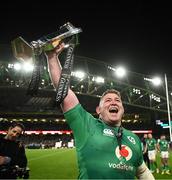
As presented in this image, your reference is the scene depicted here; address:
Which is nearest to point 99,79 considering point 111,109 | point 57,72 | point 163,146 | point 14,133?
point 163,146

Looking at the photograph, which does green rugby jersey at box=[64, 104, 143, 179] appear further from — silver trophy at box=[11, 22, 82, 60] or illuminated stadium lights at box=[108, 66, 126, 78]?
illuminated stadium lights at box=[108, 66, 126, 78]

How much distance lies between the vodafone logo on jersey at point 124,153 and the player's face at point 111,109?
0.35m

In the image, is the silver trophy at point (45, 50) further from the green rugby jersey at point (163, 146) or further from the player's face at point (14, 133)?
the green rugby jersey at point (163, 146)

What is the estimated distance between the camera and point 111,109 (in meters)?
3.54

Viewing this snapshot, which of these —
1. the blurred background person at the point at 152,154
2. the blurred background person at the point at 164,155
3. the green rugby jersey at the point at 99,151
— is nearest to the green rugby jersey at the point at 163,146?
the blurred background person at the point at 164,155

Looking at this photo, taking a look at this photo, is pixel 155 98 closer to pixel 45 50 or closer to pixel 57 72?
pixel 57 72

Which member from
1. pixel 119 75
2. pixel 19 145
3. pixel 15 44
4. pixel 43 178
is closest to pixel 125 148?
pixel 15 44

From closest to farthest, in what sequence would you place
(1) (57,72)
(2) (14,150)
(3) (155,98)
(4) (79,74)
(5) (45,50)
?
(5) (45,50) → (1) (57,72) → (2) (14,150) → (4) (79,74) → (3) (155,98)

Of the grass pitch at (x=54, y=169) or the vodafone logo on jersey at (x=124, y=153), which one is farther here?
the grass pitch at (x=54, y=169)

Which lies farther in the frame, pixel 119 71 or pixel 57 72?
pixel 119 71

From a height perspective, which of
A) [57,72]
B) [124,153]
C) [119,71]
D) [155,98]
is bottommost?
[124,153]

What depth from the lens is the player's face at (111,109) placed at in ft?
11.4

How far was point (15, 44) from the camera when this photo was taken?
313 cm

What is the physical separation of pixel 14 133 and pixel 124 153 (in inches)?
176
